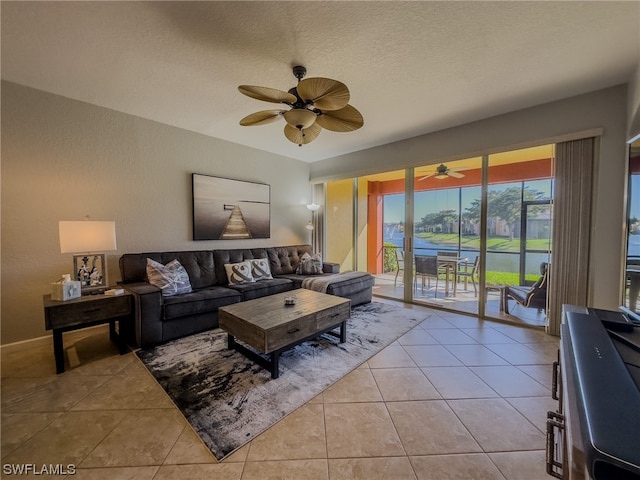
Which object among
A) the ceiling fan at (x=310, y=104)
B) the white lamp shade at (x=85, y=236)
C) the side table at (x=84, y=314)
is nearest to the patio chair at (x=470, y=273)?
the ceiling fan at (x=310, y=104)

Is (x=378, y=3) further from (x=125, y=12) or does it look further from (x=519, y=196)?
(x=519, y=196)

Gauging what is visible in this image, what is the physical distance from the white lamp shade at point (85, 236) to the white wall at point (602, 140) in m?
4.38

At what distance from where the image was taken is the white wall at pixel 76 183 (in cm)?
260

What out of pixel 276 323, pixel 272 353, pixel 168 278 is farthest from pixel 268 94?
pixel 168 278

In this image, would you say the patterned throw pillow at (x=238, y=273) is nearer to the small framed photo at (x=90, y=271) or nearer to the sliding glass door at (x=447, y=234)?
the small framed photo at (x=90, y=271)

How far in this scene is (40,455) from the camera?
1.41 metres

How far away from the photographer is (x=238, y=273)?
3758 mm

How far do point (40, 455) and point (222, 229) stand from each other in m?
3.16

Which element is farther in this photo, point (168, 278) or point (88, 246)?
point (168, 278)

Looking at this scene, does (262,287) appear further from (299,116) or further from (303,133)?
(299,116)

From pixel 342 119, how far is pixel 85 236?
2.66 m

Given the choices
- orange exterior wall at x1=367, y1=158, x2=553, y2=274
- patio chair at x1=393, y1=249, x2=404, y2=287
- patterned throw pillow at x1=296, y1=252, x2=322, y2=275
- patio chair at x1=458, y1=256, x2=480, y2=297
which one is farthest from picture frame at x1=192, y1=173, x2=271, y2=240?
patio chair at x1=458, y1=256, x2=480, y2=297

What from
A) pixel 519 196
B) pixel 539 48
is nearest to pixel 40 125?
pixel 539 48

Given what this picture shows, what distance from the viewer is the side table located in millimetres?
2180
